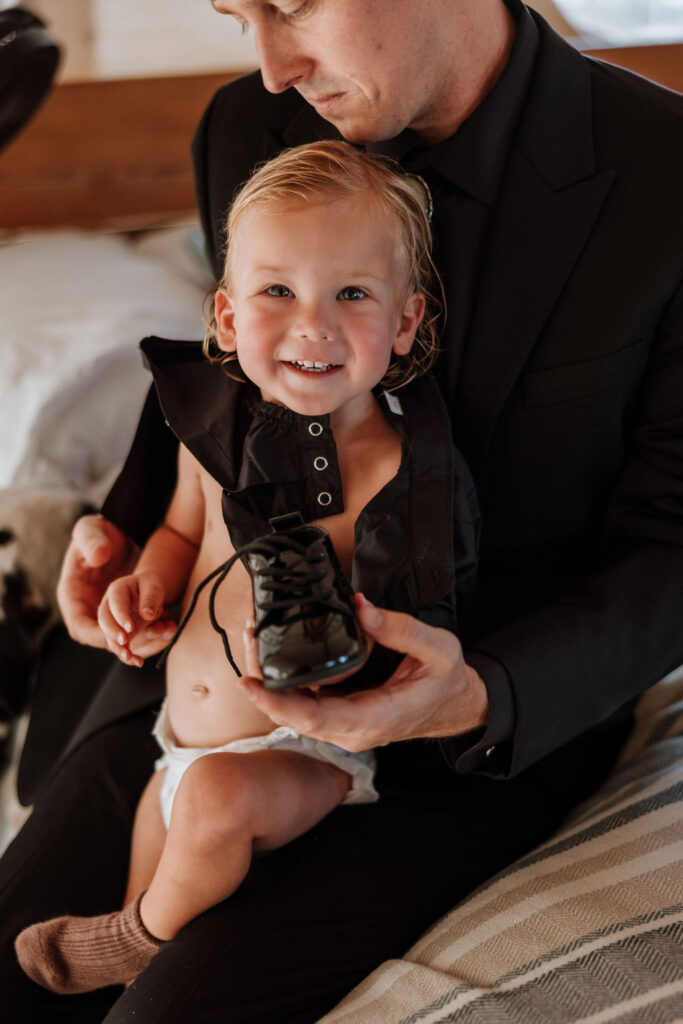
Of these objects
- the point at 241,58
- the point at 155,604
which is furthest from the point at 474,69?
the point at 241,58

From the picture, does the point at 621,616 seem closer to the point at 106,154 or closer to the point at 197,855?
the point at 197,855

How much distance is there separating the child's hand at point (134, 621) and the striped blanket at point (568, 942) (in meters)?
0.43

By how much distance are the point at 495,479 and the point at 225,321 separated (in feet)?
1.28

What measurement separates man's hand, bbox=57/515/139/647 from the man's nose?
0.59 m

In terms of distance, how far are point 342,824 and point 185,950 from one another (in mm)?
232

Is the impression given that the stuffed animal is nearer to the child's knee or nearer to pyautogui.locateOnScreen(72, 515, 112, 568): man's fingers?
pyautogui.locateOnScreen(72, 515, 112, 568): man's fingers

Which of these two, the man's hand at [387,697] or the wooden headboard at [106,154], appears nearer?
the man's hand at [387,697]

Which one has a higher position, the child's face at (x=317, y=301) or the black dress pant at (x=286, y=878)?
the child's face at (x=317, y=301)

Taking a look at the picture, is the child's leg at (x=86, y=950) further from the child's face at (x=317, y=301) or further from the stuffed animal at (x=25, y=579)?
the child's face at (x=317, y=301)

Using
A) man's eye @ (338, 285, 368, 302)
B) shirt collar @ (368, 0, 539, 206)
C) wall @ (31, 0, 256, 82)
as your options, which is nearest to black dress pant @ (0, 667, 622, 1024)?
man's eye @ (338, 285, 368, 302)

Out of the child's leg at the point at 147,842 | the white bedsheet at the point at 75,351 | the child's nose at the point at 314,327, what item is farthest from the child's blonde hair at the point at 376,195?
the white bedsheet at the point at 75,351

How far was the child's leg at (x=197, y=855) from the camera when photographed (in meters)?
0.96

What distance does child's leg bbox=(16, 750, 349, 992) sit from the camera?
0.96 m

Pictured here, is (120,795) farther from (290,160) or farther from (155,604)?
(290,160)
